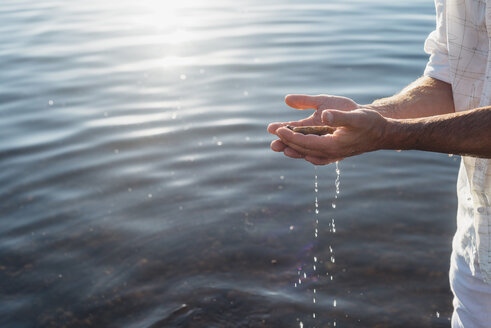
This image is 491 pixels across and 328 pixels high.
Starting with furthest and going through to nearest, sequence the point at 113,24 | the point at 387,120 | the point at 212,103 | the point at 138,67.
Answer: the point at 113,24
the point at 138,67
the point at 212,103
the point at 387,120

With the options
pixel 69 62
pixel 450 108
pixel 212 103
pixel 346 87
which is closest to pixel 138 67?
pixel 69 62

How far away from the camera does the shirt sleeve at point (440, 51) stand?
2814mm

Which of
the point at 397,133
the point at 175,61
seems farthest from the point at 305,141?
the point at 175,61

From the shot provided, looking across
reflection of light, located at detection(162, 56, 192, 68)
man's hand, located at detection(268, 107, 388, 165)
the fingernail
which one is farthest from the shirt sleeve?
reflection of light, located at detection(162, 56, 192, 68)

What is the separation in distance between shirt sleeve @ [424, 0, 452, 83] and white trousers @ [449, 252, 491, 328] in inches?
40.6

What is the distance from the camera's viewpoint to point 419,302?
4516mm

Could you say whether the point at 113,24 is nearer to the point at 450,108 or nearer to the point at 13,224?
the point at 13,224

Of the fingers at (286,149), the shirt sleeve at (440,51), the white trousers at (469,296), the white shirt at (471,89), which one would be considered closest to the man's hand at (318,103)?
the fingers at (286,149)

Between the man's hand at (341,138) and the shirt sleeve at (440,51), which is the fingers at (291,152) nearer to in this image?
the man's hand at (341,138)

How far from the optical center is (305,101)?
323 cm

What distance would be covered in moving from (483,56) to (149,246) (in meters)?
3.86

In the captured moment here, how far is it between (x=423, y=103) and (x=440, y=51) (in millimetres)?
314

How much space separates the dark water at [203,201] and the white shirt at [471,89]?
2004 mm

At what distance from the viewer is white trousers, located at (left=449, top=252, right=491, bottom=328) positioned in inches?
99.7
